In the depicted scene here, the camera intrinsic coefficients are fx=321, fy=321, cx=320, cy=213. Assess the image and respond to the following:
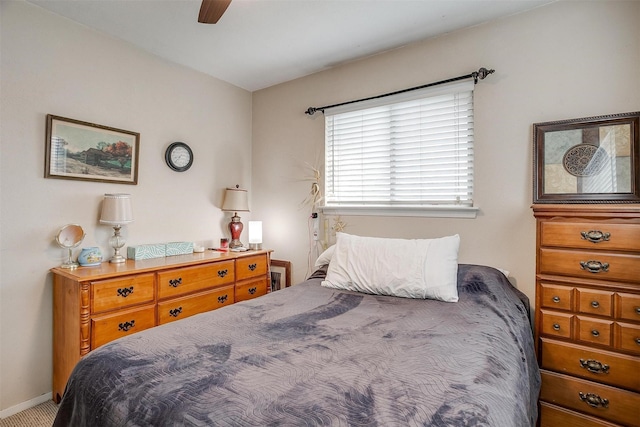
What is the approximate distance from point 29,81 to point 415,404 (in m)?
2.87

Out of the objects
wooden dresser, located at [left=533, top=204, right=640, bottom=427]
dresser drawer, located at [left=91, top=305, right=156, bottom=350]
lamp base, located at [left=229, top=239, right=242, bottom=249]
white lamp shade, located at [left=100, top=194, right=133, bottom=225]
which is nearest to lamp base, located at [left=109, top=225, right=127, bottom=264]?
white lamp shade, located at [left=100, top=194, right=133, bottom=225]

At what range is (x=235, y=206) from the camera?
3176 mm

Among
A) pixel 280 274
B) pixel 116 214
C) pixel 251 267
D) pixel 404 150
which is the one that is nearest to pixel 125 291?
pixel 116 214

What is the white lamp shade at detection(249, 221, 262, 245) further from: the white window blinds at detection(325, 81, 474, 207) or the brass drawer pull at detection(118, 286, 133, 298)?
the brass drawer pull at detection(118, 286, 133, 298)

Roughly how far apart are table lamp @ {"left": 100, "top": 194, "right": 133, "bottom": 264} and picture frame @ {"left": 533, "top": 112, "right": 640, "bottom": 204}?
2.84 meters

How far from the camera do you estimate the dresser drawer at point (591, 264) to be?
60.6 inches

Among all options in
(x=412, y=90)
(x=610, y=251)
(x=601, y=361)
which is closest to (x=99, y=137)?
(x=412, y=90)

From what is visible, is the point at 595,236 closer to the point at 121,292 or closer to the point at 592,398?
the point at 592,398

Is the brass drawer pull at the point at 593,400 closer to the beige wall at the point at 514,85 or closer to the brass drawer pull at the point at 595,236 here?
the beige wall at the point at 514,85

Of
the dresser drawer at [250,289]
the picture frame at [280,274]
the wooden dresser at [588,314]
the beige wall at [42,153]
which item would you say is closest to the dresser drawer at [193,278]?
the dresser drawer at [250,289]

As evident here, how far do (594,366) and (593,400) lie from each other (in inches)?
6.8

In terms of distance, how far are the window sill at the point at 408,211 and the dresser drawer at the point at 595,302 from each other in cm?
81

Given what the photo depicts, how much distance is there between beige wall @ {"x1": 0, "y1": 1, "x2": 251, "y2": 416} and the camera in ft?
6.73

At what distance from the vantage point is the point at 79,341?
1.93 metres
